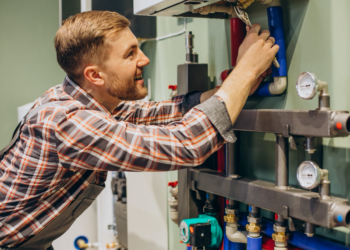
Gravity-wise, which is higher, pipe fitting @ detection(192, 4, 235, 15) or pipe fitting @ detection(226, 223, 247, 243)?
pipe fitting @ detection(192, 4, 235, 15)

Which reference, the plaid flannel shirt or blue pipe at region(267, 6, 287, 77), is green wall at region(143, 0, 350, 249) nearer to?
blue pipe at region(267, 6, 287, 77)

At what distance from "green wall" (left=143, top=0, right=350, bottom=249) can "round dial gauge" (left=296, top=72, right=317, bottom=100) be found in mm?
102

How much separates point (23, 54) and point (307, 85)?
1.65 m

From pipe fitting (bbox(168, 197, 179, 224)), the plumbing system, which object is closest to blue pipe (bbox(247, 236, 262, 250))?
the plumbing system

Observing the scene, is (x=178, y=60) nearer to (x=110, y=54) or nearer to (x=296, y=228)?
(x=110, y=54)

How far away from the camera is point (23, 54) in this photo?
196 cm

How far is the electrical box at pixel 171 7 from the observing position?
93cm

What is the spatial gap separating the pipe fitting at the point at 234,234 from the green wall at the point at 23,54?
138 cm

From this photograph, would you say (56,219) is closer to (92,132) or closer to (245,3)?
(92,132)

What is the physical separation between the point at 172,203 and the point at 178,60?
1.76 ft

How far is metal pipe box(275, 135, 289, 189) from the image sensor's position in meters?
0.85

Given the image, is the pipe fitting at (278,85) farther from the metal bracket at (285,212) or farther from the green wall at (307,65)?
the metal bracket at (285,212)

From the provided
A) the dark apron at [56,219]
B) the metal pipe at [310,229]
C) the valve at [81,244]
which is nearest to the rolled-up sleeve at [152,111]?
the dark apron at [56,219]

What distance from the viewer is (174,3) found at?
0.94 metres
